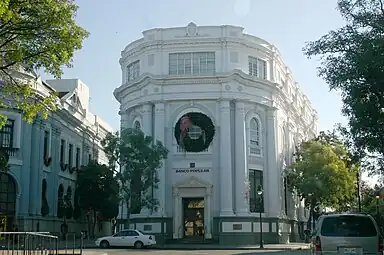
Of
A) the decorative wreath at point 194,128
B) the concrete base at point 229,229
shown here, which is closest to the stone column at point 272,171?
the concrete base at point 229,229

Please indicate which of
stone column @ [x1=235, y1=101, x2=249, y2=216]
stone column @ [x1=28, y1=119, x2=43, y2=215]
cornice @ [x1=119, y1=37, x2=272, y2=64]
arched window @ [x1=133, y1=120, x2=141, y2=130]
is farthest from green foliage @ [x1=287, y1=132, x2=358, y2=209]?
stone column @ [x1=28, y1=119, x2=43, y2=215]

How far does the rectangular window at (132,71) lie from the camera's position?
158 ft

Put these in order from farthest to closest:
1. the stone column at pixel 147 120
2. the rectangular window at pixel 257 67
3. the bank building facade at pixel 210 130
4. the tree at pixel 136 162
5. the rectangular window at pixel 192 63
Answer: the rectangular window at pixel 257 67, the stone column at pixel 147 120, the rectangular window at pixel 192 63, the bank building facade at pixel 210 130, the tree at pixel 136 162

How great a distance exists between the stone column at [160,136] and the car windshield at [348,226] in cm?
2914

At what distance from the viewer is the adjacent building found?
1677 inches

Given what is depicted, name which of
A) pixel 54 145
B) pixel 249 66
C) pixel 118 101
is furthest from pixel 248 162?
pixel 54 145

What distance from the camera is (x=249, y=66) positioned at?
4653 cm

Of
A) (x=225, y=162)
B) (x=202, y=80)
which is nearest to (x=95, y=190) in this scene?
(x=225, y=162)

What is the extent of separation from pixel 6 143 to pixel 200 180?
1493 cm

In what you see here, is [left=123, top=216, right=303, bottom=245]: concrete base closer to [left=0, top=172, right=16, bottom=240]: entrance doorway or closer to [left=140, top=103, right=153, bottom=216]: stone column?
[left=140, top=103, right=153, bottom=216]: stone column

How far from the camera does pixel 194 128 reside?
45.1 meters

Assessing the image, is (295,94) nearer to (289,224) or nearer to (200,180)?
(289,224)

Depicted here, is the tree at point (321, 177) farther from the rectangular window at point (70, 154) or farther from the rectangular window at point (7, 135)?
the rectangular window at point (7, 135)

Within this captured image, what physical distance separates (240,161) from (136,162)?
8.20 meters
